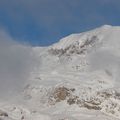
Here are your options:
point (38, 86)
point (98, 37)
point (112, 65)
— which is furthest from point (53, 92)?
point (98, 37)

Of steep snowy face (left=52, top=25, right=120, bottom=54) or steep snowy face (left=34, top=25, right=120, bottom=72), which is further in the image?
steep snowy face (left=52, top=25, right=120, bottom=54)

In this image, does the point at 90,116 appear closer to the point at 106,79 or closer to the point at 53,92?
the point at 53,92

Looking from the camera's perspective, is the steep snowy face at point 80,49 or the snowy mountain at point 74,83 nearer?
the snowy mountain at point 74,83

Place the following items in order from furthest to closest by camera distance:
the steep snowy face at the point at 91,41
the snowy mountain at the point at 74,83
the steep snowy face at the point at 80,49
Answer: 1. the steep snowy face at the point at 91,41
2. the steep snowy face at the point at 80,49
3. the snowy mountain at the point at 74,83

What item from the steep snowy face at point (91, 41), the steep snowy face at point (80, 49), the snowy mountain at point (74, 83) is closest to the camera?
the snowy mountain at point (74, 83)

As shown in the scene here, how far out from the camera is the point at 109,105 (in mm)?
91625

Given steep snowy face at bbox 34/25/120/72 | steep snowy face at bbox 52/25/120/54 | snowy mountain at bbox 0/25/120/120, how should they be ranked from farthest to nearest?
steep snowy face at bbox 52/25/120/54
steep snowy face at bbox 34/25/120/72
snowy mountain at bbox 0/25/120/120

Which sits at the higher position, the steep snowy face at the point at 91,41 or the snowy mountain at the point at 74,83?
the steep snowy face at the point at 91,41

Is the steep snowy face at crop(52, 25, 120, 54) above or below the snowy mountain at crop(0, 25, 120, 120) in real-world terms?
above

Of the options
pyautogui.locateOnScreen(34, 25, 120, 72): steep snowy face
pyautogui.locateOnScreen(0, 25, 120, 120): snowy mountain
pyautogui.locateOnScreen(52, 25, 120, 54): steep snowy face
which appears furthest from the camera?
pyautogui.locateOnScreen(52, 25, 120, 54): steep snowy face

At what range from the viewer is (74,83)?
3861 inches

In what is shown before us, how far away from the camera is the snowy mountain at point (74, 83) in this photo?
86000 mm

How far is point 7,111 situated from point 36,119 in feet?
14.9

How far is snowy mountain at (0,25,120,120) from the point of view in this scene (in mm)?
86000
